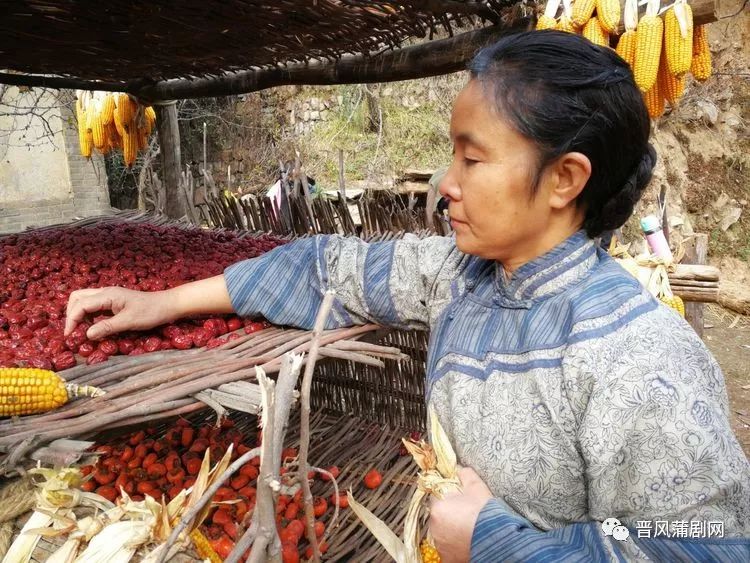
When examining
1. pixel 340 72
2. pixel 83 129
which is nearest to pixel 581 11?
pixel 340 72

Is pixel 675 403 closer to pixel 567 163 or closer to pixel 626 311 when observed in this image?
pixel 626 311

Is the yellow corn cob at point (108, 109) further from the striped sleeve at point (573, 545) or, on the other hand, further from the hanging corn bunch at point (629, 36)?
the striped sleeve at point (573, 545)

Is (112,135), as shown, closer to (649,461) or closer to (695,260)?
(695,260)

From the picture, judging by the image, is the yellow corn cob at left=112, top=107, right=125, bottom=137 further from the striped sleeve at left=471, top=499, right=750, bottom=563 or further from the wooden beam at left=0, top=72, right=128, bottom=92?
the striped sleeve at left=471, top=499, right=750, bottom=563

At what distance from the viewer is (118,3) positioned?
5.34 ft

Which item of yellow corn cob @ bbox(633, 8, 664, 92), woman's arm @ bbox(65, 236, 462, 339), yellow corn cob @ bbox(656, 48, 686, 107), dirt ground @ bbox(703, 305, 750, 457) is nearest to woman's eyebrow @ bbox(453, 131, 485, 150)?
woman's arm @ bbox(65, 236, 462, 339)

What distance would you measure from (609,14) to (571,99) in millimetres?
1737

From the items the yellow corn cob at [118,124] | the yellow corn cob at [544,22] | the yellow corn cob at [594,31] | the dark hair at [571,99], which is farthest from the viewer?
the yellow corn cob at [118,124]

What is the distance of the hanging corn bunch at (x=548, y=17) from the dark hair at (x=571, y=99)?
3.92 ft

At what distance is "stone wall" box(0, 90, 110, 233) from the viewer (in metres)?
8.38

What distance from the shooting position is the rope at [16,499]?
4.07 ft

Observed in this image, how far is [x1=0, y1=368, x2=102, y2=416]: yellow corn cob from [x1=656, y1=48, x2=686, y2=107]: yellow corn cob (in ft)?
9.59

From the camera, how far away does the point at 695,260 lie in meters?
3.56

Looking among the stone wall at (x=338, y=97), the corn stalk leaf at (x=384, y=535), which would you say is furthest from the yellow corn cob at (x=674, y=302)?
the stone wall at (x=338, y=97)
